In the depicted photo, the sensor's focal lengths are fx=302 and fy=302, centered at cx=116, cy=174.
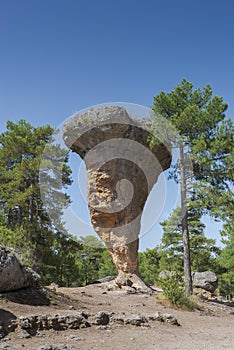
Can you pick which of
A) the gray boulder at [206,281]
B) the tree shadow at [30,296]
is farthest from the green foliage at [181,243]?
the tree shadow at [30,296]

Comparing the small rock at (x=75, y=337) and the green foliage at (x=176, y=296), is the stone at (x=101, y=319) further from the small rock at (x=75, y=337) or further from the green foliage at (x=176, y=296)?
the green foliage at (x=176, y=296)

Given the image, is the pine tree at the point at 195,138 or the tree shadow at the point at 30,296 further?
the pine tree at the point at 195,138

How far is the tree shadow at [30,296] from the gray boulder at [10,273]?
0.15 meters

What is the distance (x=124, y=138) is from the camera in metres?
16.1

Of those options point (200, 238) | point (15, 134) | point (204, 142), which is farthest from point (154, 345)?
point (200, 238)

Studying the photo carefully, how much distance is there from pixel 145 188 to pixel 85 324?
11052mm

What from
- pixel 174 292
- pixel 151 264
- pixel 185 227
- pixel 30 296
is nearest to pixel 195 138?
pixel 185 227

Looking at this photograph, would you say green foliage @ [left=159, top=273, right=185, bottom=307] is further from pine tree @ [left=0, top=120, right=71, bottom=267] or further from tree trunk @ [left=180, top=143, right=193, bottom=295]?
pine tree @ [left=0, top=120, right=71, bottom=267]

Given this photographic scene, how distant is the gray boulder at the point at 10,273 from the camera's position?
7.29 metres

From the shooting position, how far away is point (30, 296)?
7777 millimetres

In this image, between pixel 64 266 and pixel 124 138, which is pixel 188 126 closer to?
pixel 124 138

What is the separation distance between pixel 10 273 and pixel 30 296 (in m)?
0.85

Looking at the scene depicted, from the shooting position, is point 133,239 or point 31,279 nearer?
point 31,279

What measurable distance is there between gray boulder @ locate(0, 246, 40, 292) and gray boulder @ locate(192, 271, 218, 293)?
17.1 meters
